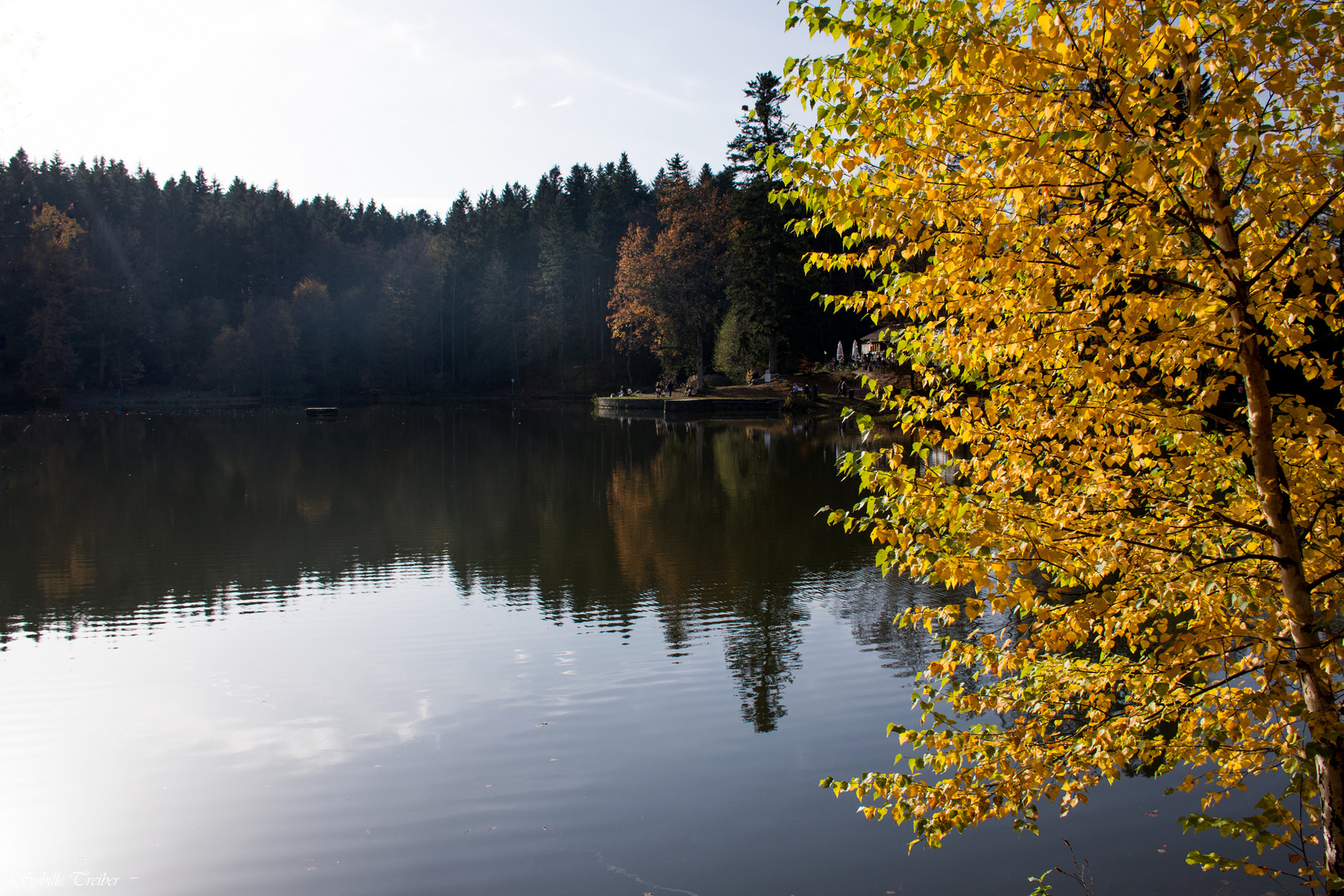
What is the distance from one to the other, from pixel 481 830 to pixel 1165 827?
14.3 ft

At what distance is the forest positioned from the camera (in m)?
60.1

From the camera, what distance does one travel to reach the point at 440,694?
28.7 ft

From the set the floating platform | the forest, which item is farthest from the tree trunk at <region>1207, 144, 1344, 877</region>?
the forest

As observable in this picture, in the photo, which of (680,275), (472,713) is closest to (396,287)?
(680,275)

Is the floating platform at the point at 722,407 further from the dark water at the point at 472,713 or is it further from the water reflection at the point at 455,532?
the dark water at the point at 472,713

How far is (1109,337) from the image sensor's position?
362 centimetres

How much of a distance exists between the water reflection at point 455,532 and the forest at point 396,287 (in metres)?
26.3

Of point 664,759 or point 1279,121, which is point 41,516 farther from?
point 1279,121

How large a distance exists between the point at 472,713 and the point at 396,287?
86130 mm

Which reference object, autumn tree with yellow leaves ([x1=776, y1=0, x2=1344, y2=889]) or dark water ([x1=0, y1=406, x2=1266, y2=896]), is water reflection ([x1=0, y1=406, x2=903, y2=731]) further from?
autumn tree with yellow leaves ([x1=776, y1=0, x2=1344, y2=889])

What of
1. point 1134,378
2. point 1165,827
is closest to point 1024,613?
point 1134,378

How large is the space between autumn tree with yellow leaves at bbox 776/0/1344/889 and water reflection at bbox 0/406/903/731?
424cm

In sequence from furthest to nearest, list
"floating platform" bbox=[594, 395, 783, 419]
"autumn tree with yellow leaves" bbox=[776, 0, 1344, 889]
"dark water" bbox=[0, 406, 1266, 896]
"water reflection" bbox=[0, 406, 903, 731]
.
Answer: "floating platform" bbox=[594, 395, 783, 419], "water reflection" bbox=[0, 406, 903, 731], "dark water" bbox=[0, 406, 1266, 896], "autumn tree with yellow leaves" bbox=[776, 0, 1344, 889]

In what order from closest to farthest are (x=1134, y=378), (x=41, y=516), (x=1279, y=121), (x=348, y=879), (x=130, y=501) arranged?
(x=1279, y=121), (x=1134, y=378), (x=348, y=879), (x=41, y=516), (x=130, y=501)
